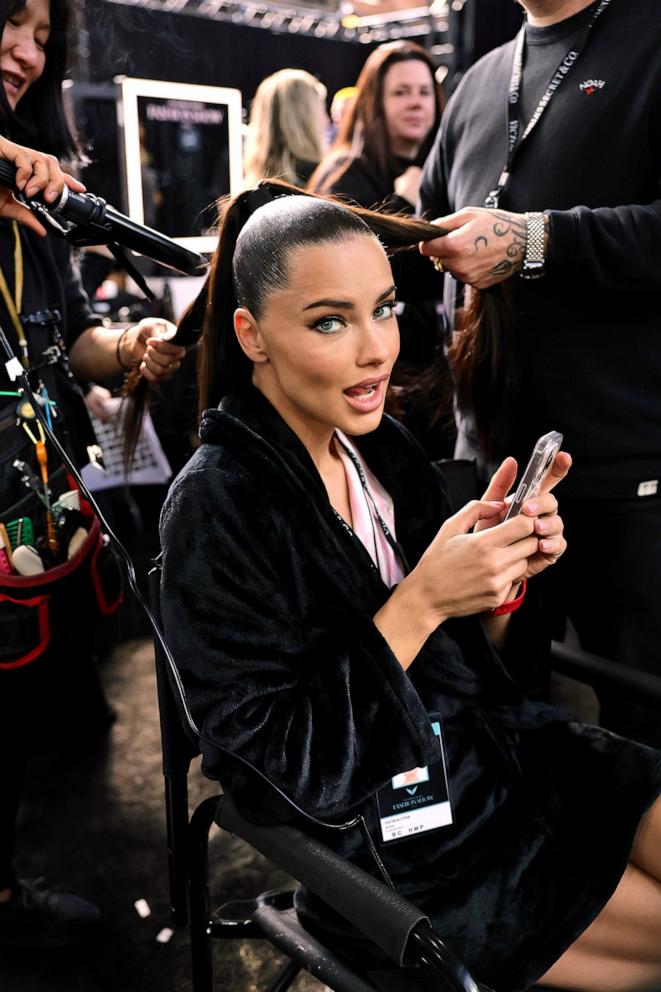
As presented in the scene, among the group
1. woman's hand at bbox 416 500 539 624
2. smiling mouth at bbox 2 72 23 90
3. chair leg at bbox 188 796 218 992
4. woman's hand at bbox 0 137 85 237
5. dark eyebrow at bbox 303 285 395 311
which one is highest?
smiling mouth at bbox 2 72 23 90

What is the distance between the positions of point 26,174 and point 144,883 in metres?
1.49

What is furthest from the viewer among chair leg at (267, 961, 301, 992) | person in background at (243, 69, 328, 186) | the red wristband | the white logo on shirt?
person in background at (243, 69, 328, 186)

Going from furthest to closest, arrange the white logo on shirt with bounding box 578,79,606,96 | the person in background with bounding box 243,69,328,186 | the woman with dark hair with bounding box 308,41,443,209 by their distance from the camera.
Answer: the woman with dark hair with bounding box 308,41,443,209 < the person in background with bounding box 243,69,328,186 < the white logo on shirt with bounding box 578,79,606,96

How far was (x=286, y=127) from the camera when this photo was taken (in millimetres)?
2596

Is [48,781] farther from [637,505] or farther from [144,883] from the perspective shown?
[637,505]

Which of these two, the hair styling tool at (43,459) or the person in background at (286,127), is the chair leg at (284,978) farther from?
the person in background at (286,127)

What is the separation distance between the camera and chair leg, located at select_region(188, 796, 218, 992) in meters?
1.19

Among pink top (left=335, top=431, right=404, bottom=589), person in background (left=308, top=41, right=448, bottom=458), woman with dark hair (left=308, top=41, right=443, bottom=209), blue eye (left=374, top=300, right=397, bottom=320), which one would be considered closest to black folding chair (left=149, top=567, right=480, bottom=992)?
pink top (left=335, top=431, right=404, bottom=589)

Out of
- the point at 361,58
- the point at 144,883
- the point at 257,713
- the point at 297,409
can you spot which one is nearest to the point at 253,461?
the point at 297,409

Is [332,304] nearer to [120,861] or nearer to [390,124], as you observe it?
[120,861]

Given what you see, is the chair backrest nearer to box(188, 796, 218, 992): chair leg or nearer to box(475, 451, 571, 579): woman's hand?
box(188, 796, 218, 992): chair leg

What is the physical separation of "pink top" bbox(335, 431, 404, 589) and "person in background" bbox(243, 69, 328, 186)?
1.24 metres

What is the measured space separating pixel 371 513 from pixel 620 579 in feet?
1.71

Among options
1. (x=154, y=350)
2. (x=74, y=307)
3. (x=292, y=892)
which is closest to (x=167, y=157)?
(x=74, y=307)
